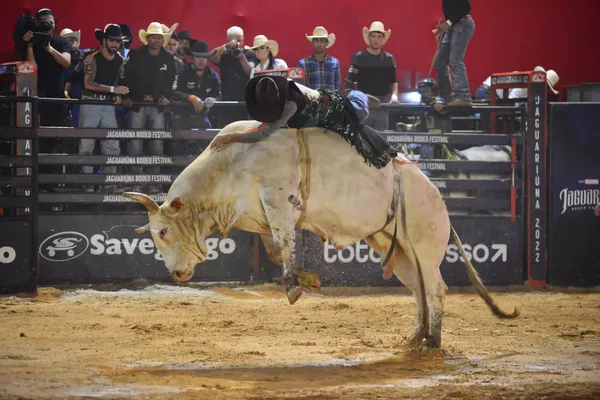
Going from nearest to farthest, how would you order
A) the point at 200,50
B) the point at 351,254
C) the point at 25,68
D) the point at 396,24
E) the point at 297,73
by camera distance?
the point at 25,68 → the point at 297,73 → the point at 351,254 → the point at 200,50 → the point at 396,24

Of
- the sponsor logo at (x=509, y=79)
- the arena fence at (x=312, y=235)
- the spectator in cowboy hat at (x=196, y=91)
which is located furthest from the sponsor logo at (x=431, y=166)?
the spectator in cowboy hat at (x=196, y=91)

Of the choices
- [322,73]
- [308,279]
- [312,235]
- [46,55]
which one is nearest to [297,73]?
[322,73]

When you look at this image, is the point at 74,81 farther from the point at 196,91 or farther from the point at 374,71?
the point at 374,71

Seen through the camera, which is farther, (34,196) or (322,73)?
(322,73)

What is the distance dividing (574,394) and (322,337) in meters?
2.78

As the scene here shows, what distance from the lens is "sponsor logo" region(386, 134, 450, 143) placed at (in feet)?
37.0

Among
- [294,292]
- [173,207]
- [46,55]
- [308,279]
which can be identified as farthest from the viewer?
[46,55]

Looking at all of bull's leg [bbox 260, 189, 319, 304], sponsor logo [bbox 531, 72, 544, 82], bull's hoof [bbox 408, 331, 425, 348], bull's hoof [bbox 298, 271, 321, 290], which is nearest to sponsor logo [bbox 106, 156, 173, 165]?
→ bull's leg [bbox 260, 189, 319, 304]

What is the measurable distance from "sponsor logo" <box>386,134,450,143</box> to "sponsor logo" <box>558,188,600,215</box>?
1682 mm

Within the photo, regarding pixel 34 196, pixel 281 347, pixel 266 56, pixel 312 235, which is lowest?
pixel 281 347

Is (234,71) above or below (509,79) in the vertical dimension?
above

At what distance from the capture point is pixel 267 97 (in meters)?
7.04

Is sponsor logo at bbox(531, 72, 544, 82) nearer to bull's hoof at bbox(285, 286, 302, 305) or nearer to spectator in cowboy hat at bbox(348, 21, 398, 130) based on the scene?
spectator in cowboy hat at bbox(348, 21, 398, 130)

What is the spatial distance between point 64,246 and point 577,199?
6.36 metres
